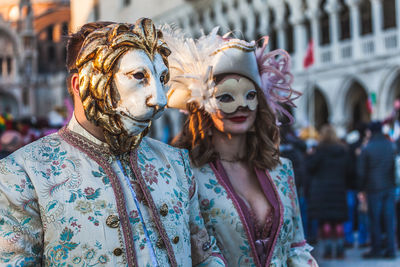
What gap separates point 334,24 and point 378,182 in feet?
42.7

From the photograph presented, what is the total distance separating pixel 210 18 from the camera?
25922 millimetres

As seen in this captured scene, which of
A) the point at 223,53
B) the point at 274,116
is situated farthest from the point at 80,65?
the point at 274,116

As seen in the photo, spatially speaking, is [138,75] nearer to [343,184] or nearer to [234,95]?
[234,95]

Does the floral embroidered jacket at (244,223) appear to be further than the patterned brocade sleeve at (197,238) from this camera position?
Yes

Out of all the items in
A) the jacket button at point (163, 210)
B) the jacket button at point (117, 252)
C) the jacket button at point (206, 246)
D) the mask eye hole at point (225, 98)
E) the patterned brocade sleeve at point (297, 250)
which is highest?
the mask eye hole at point (225, 98)

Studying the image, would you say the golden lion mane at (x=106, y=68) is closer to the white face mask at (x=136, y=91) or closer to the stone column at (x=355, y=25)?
the white face mask at (x=136, y=91)

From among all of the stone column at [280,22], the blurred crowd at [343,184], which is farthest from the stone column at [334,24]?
A: the blurred crowd at [343,184]

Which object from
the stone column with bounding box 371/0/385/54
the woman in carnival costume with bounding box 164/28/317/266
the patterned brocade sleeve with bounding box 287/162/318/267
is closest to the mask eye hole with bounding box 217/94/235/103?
the woman in carnival costume with bounding box 164/28/317/266

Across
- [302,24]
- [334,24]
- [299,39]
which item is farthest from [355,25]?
[299,39]

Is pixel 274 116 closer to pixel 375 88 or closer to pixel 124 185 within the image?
pixel 124 185

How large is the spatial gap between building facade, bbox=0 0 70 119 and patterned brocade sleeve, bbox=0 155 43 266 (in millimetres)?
49472

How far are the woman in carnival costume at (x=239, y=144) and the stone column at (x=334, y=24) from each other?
675 inches

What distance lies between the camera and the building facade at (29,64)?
51031 mm

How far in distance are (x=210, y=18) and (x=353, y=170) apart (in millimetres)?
19110
